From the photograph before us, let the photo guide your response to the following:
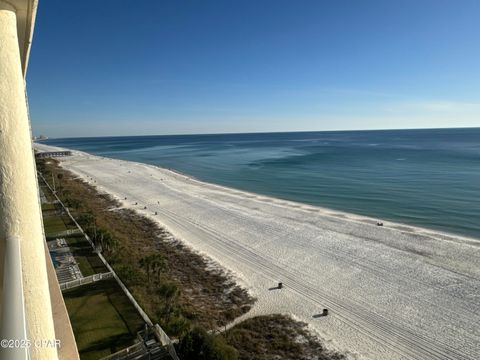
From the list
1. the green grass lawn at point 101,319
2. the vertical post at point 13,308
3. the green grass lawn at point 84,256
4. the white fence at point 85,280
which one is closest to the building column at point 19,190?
the vertical post at point 13,308

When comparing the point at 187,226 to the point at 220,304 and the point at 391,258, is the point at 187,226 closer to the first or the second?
the point at 220,304

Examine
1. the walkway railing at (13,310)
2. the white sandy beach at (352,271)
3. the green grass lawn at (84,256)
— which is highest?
the walkway railing at (13,310)

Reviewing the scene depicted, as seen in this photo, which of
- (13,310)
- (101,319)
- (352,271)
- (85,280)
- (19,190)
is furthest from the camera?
(352,271)

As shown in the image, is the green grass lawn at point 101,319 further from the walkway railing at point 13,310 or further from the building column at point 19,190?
the walkway railing at point 13,310

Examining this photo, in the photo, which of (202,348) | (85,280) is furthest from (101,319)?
(202,348)

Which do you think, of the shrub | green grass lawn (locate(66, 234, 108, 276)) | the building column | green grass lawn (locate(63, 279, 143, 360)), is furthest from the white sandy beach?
the building column

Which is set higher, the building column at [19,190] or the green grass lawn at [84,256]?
the building column at [19,190]

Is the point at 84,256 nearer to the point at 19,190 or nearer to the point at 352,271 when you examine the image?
the point at 352,271
